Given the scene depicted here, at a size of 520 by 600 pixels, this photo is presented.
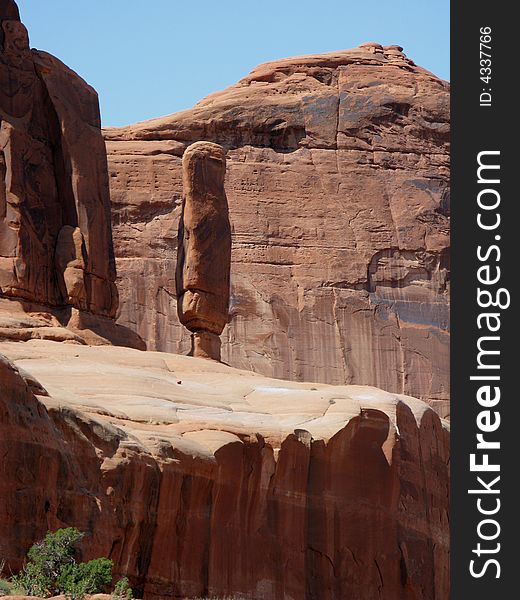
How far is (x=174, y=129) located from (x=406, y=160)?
8.92 m

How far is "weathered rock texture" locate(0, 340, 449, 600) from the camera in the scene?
27.8 metres

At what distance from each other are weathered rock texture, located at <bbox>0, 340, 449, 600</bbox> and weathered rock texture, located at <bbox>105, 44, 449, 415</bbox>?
22.2 metres

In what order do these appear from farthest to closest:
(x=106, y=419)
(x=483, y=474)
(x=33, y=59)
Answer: (x=33, y=59) → (x=106, y=419) → (x=483, y=474)

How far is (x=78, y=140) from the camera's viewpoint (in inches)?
1863

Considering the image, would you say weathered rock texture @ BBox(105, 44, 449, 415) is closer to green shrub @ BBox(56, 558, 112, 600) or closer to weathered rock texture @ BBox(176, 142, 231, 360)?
weathered rock texture @ BBox(176, 142, 231, 360)

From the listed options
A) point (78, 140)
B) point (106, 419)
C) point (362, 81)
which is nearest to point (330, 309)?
point (362, 81)

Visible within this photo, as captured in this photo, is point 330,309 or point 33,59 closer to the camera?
point 33,59

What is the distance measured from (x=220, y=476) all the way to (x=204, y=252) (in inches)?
579

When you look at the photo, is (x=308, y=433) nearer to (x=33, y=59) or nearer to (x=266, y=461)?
(x=266, y=461)

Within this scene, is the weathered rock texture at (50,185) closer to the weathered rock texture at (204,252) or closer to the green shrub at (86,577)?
the weathered rock texture at (204,252)

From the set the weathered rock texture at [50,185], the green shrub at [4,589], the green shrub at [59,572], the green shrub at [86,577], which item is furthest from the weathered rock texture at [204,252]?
the green shrub at [4,589]

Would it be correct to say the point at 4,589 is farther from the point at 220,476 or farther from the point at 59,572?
the point at 220,476

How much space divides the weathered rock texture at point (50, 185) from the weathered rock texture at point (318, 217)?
16.4 m

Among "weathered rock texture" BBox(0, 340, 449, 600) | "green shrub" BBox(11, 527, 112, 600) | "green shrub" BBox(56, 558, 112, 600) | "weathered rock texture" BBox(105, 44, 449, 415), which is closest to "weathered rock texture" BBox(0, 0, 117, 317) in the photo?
"weathered rock texture" BBox(0, 340, 449, 600)
